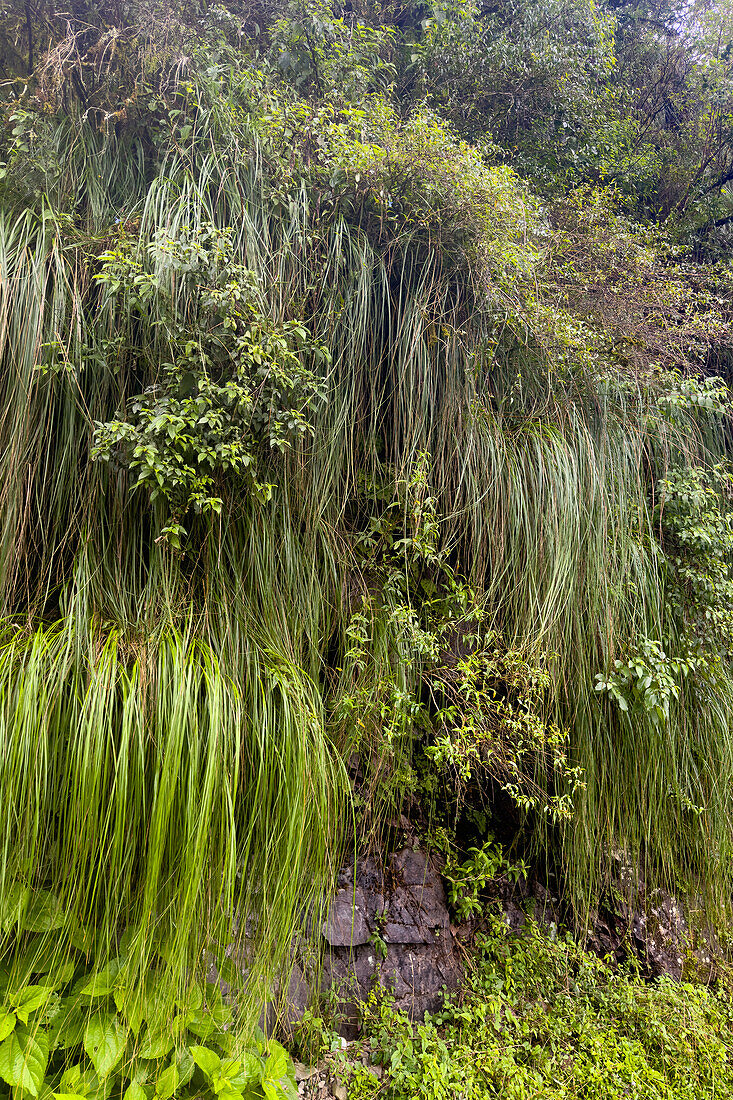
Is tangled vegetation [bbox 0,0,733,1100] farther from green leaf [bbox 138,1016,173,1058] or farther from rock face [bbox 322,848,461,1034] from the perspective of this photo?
rock face [bbox 322,848,461,1034]

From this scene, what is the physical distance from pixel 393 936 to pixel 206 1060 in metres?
0.84

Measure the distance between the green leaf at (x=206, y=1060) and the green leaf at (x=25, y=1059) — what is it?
11.9 inches

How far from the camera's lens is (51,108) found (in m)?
1.69

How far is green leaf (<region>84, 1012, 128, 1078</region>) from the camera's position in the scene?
1.17m

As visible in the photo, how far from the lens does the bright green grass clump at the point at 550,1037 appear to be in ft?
5.58

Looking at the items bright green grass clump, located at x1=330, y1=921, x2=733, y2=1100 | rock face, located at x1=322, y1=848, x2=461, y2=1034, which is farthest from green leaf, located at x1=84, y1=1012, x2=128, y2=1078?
bright green grass clump, located at x1=330, y1=921, x2=733, y2=1100

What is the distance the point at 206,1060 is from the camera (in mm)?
1274

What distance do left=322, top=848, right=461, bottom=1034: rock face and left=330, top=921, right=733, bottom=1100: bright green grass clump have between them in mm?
71

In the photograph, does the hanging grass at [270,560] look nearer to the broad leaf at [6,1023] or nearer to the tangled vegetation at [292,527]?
the tangled vegetation at [292,527]

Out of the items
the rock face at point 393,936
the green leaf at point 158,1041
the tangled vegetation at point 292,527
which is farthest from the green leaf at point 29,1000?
the rock face at point 393,936

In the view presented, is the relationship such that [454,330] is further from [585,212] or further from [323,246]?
[585,212]

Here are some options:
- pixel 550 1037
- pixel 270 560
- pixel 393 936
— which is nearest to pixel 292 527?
pixel 270 560

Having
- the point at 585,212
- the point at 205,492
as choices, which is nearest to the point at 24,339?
the point at 205,492

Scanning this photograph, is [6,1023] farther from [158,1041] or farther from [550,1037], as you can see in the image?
[550,1037]
